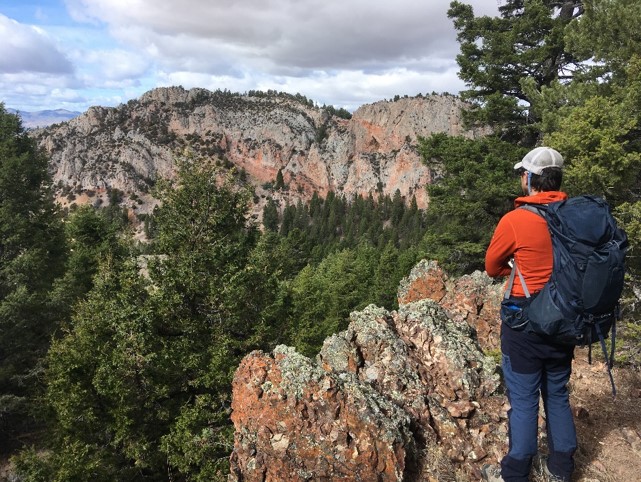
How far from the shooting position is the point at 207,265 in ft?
38.0

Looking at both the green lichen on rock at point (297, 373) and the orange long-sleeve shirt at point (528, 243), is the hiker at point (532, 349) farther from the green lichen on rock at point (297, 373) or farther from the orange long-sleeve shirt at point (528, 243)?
the green lichen on rock at point (297, 373)

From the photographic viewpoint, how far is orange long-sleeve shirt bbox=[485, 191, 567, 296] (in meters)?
3.50

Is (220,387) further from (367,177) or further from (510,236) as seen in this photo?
(367,177)

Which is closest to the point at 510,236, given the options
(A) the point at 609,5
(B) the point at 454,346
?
(B) the point at 454,346

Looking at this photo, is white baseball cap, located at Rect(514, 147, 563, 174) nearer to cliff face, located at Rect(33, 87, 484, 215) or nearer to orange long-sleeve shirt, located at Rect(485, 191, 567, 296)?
orange long-sleeve shirt, located at Rect(485, 191, 567, 296)

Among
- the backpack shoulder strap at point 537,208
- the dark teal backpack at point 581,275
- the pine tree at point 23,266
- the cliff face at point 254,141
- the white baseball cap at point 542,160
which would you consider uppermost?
the cliff face at point 254,141

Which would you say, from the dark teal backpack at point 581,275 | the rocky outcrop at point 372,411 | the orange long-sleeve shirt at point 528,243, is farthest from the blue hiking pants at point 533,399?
the rocky outcrop at point 372,411

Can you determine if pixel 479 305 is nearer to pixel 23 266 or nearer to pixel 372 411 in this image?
pixel 372 411

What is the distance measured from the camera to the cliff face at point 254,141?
149 m

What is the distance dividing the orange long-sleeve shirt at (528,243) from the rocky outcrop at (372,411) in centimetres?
269

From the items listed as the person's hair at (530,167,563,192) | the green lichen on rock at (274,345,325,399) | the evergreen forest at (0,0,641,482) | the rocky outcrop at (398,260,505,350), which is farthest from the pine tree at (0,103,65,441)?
the person's hair at (530,167,563,192)

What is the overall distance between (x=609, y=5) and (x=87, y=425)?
15213 millimetres

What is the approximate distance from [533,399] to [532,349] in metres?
0.53

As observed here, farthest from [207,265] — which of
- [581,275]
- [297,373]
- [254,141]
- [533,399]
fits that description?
[254,141]
